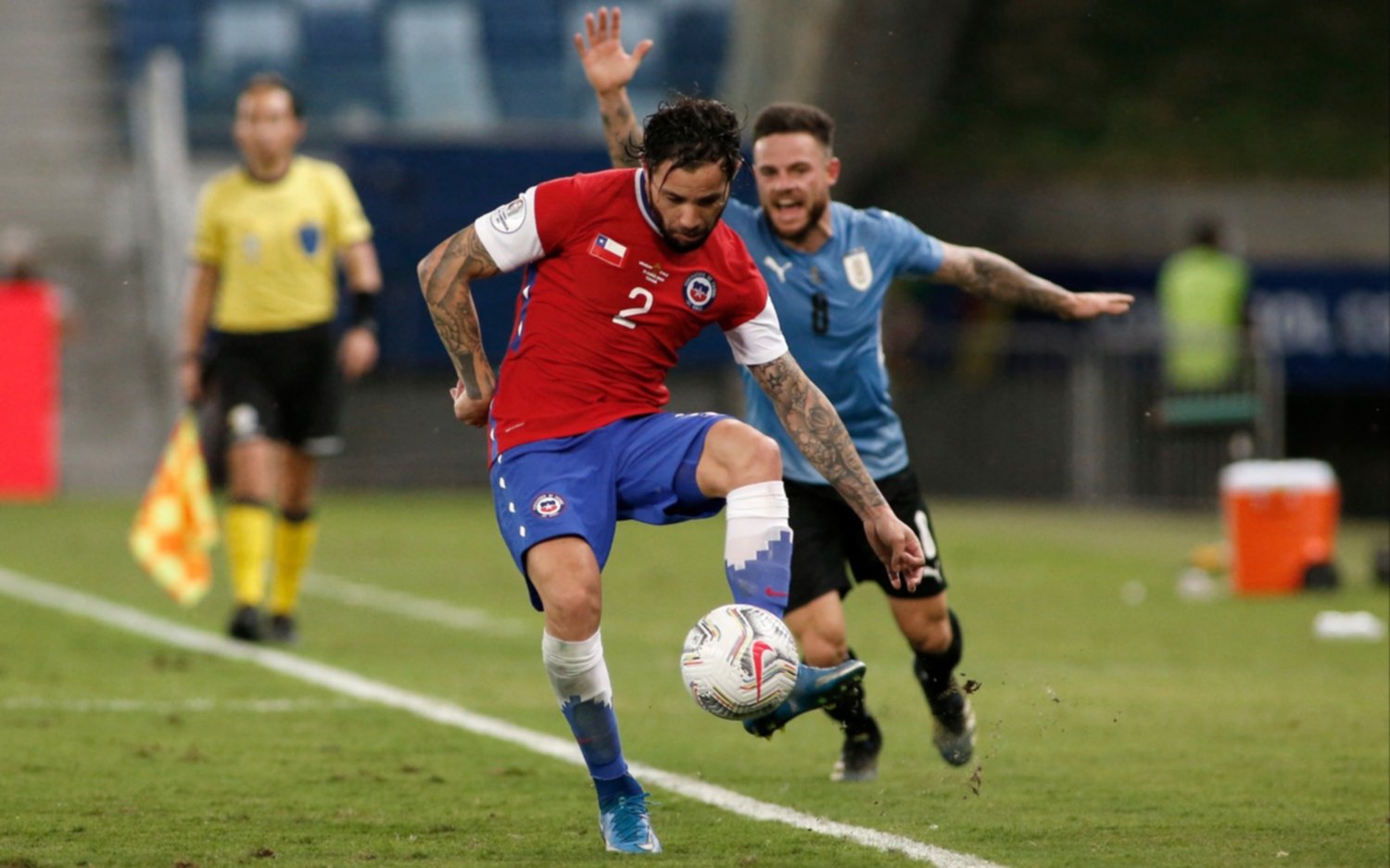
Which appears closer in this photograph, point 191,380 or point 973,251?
point 973,251

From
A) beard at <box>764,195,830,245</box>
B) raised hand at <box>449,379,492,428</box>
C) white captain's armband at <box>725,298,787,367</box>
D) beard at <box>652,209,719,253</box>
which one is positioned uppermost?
beard at <box>764,195,830,245</box>

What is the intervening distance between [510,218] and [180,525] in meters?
6.31

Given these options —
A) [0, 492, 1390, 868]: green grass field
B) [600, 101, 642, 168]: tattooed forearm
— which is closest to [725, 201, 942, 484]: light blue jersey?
[600, 101, 642, 168]: tattooed forearm

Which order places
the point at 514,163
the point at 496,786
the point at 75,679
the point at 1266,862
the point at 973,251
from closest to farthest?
the point at 1266,862 < the point at 496,786 < the point at 973,251 < the point at 75,679 < the point at 514,163

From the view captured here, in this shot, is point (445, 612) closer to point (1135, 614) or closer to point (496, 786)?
point (1135, 614)

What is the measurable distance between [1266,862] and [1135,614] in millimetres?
6938

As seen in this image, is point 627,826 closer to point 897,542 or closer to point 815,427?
point 897,542

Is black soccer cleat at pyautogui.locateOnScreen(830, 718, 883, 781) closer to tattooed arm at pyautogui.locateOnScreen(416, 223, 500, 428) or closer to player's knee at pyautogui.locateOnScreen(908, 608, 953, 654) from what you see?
player's knee at pyautogui.locateOnScreen(908, 608, 953, 654)

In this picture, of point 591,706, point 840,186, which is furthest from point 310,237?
point 840,186

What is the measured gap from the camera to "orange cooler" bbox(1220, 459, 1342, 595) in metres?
13.5

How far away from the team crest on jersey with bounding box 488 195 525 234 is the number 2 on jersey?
1.07 feet

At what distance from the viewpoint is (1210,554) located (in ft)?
47.7

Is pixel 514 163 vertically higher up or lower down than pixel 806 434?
higher up

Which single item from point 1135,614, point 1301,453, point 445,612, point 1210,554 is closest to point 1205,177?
point 1301,453
